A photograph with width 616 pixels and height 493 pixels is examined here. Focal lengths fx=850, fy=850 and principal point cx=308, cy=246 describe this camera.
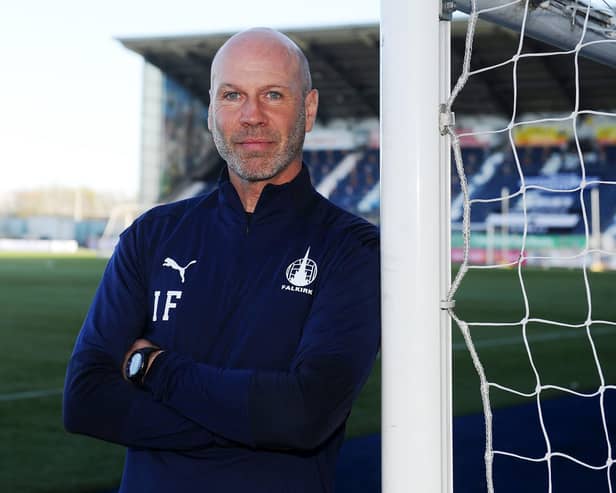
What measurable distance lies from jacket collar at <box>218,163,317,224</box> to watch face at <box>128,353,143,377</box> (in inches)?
14.2

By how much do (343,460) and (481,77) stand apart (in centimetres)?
2730

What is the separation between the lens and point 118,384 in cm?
175

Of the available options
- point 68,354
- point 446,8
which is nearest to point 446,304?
point 446,8

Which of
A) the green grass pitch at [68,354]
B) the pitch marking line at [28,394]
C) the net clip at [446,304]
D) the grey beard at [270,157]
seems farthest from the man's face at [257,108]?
the pitch marking line at [28,394]

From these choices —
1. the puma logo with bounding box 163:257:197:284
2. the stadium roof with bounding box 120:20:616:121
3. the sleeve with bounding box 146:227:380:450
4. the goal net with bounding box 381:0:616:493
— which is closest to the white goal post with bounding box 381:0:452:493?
the goal net with bounding box 381:0:616:493

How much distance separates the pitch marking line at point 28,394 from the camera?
19.5 feet

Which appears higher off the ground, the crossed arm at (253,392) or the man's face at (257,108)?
the man's face at (257,108)

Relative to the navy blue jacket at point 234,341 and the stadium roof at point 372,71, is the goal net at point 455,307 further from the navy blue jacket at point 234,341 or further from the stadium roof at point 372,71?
the stadium roof at point 372,71

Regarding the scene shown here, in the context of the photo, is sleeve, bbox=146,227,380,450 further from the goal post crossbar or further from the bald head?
the goal post crossbar

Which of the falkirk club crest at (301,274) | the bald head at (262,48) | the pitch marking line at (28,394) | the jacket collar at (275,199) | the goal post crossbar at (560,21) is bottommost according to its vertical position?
the pitch marking line at (28,394)

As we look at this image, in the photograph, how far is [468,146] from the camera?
33625 mm

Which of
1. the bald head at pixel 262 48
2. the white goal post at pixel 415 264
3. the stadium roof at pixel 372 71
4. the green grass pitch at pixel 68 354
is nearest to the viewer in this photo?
the white goal post at pixel 415 264

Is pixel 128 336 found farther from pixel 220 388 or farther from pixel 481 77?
pixel 481 77

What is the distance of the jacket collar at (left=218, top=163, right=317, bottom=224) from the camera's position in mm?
1812
